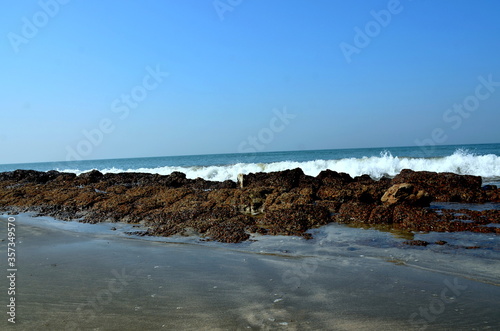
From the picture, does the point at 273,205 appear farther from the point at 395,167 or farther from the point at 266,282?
the point at 395,167

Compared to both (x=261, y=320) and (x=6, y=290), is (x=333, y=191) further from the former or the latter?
(x=6, y=290)

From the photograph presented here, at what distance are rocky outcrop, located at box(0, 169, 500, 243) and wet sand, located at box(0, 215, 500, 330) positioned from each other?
65.7 inches

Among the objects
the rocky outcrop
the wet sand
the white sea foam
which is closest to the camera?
the wet sand

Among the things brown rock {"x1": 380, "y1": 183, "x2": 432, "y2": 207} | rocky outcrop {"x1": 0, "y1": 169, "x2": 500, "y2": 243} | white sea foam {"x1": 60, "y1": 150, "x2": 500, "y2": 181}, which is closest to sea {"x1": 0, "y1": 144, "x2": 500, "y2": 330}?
rocky outcrop {"x1": 0, "y1": 169, "x2": 500, "y2": 243}

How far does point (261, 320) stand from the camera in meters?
3.17

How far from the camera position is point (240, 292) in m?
3.90

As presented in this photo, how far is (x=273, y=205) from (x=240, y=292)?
507 cm

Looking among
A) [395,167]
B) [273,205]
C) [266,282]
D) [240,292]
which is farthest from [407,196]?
[395,167]

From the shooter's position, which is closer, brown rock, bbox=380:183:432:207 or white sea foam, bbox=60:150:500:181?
brown rock, bbox=380:183:432:207

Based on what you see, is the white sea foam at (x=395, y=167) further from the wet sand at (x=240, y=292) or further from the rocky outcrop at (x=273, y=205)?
the wet sand at (x=240, y=292)

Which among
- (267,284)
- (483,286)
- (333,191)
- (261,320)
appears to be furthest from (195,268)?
(333,191)

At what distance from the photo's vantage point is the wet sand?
3.17 metres

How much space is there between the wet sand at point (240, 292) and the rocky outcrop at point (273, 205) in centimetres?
167

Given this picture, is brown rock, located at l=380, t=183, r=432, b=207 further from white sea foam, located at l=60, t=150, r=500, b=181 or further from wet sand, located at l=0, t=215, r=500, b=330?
white sea foam, located at l=60, t=150, r=500, b=181
